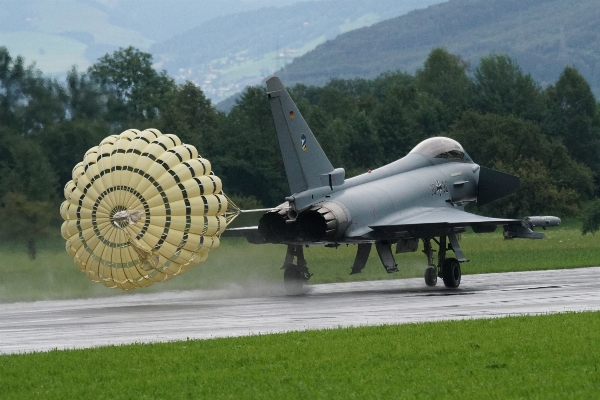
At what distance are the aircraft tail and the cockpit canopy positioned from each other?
598 centimetres

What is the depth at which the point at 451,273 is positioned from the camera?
93.3ft

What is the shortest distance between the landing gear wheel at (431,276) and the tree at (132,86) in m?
22.2

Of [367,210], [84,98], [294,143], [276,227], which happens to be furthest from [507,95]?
[294,143]

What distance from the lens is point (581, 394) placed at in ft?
37.3

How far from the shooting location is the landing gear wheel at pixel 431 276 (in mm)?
29266

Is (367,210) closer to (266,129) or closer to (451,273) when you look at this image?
(451,273)

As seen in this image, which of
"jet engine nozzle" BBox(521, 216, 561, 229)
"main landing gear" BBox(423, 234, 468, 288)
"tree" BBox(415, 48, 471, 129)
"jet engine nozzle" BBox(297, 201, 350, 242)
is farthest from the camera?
"tree" BBox(415, 48, 471, 129)

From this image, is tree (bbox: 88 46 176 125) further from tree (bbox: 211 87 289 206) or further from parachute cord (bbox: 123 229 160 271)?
parachute cord (bbox: 123 229 160 271)

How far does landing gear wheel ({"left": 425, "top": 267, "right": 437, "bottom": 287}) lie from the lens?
1152 inches

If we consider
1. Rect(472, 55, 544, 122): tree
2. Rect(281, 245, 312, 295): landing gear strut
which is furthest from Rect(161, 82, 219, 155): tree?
Rect(281, 245, 312, 295): landing gear strut

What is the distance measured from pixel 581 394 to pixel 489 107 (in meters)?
78.7

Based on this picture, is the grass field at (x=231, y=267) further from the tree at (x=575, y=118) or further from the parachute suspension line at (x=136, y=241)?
the tree at (x=575, y=118)

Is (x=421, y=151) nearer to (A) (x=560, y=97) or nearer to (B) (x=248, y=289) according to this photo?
(B) (x=248, y=289)

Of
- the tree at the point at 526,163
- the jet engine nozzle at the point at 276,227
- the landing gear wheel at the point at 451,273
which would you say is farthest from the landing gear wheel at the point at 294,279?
the tree at the point at 526,163
